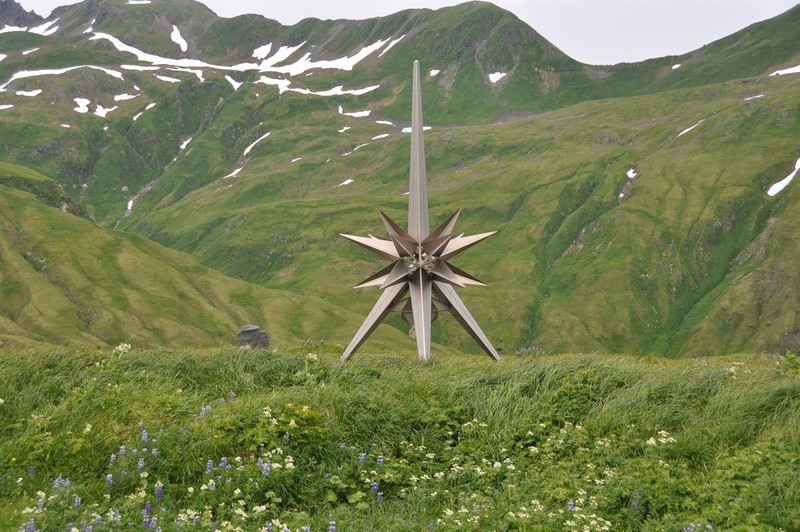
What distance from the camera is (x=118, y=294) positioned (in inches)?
6220

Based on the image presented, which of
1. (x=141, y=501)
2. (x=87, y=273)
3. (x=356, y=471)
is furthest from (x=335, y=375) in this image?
(x=87, y=273)

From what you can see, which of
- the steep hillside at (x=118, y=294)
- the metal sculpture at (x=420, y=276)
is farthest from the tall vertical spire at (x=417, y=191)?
the steep hillside at (x=118, y=294)

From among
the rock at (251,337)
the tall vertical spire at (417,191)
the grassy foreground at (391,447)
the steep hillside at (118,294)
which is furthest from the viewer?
→ the steep hillside at (118,294)

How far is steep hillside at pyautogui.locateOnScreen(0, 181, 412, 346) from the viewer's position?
14312cm

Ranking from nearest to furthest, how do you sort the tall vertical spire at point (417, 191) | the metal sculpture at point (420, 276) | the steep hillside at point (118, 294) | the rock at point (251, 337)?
the metal sculpture at point (420, 276) < the rock at point (251, 337) < the tall vertical spire at point (417, 191) < the steep hillside at point (118, 294)

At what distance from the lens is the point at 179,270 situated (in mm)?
188625

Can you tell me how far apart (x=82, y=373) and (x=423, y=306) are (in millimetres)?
13693

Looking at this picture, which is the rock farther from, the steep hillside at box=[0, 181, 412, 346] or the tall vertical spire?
the steep hillside at box=[0, 181, 412, 346]

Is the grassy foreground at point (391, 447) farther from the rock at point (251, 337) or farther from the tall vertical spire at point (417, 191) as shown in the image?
the tall vertical spire at point (417, 191)

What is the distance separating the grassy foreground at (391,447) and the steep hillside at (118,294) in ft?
425

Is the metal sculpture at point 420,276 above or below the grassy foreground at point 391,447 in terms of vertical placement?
above

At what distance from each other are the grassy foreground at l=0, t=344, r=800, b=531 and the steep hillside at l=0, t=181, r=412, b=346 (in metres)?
Result: 130

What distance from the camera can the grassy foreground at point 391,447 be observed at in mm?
8422

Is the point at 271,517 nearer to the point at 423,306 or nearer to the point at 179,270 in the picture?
the point at 423,306
